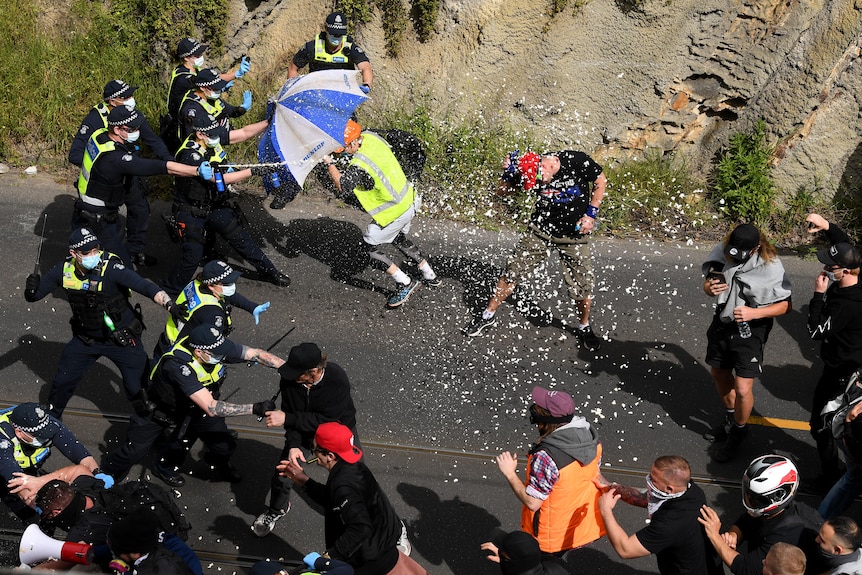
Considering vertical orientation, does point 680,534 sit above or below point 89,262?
below

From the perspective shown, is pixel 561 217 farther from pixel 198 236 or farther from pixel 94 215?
pixel 94 215

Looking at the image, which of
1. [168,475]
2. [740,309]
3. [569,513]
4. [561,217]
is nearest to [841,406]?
[740,309]

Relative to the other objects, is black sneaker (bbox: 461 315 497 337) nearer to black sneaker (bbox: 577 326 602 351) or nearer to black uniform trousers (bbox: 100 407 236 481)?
black sneaker (bbox: 577 326 602 351)

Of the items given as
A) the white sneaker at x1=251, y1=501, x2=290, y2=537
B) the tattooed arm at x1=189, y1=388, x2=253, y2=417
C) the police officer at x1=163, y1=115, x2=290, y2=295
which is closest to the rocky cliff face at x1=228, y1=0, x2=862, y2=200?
the police officer at x1=163, y1=115, x2=290, y2=295

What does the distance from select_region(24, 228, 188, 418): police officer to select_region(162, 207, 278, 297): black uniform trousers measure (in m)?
1.52

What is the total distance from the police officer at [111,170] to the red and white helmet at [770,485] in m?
5.38

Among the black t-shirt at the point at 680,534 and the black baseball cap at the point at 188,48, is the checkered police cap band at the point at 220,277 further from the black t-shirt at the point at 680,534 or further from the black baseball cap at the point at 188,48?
the black baseball cap at the point at 188,48

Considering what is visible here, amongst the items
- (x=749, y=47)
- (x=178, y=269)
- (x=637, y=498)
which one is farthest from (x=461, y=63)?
(x=637, y=498)

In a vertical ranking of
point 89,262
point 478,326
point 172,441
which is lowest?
point 478,326

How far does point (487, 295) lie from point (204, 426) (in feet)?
11.0

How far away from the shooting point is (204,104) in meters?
8.64

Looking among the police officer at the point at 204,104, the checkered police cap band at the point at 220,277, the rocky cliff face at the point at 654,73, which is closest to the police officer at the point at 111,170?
the police officer at the point at 204,104

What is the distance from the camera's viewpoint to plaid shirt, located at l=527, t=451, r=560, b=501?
16.1 feet

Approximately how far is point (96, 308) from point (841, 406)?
210 inches
